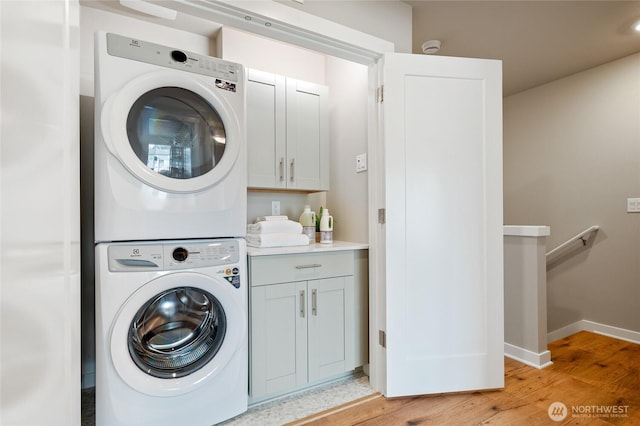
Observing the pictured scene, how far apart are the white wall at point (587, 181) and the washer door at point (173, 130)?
10.5 ft

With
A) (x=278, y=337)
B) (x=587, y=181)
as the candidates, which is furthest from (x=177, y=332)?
(x=587, y=181)

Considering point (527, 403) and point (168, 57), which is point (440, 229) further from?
point (168, 57)

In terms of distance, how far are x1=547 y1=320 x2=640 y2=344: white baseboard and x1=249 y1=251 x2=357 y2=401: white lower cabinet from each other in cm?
198

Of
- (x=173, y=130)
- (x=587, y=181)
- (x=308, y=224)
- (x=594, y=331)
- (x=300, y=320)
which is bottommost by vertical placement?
(x=594, y=331)

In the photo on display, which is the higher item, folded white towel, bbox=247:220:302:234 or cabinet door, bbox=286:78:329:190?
cabinet door, bbox=286:78:329:190

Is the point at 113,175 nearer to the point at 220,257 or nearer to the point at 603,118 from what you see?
the point at 220,257

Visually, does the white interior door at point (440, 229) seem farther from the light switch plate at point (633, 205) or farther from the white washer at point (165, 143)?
the light switch plate at point (633, 205)

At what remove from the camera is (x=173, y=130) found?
1.46 m

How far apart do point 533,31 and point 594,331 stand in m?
2.61

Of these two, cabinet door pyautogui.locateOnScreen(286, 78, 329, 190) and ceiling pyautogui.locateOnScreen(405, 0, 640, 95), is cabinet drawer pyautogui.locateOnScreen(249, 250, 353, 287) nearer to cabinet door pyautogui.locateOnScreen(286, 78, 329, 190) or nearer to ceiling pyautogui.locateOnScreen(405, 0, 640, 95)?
cabinet door pyautogui.locateOnScreen(286, 78, 329, 190)

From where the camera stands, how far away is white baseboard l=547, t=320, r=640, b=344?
2641 mm

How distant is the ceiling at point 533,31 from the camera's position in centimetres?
206

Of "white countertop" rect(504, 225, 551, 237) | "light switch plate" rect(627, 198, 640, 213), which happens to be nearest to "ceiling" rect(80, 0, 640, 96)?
"light switch plate" rect(627, 198, 640, 213)

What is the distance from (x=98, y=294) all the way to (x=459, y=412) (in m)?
1.79
